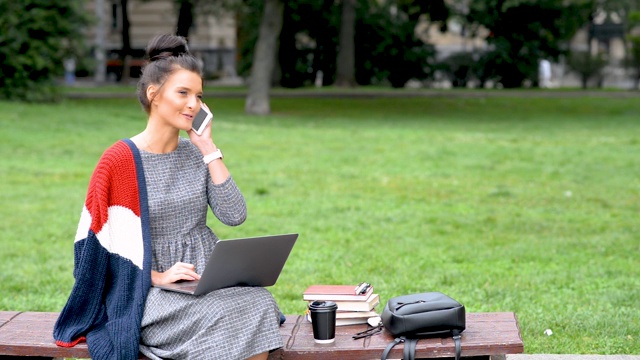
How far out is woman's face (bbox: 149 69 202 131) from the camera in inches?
175

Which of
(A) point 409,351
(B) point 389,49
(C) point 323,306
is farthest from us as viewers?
(B) point 389,49

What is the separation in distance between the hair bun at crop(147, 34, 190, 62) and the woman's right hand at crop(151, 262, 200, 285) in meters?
0.87

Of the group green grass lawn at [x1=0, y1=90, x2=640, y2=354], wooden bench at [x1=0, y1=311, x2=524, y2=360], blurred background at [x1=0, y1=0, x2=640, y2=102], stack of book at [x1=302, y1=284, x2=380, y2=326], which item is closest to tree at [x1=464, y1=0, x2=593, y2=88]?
blurred background at [x1=0, y1=0, x2=640, y2=102]

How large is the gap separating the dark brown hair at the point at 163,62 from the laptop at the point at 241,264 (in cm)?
79

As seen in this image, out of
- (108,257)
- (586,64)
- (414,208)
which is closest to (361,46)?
(586,64)

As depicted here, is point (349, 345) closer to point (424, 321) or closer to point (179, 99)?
point (424, 321)

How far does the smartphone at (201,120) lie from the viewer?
4.48 metres

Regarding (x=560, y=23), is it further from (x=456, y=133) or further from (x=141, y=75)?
(x=141, y=75)

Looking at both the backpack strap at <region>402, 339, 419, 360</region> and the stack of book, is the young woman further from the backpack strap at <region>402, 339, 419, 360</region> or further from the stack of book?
the backpack strap at <region>402, 339, 419, 360</region>

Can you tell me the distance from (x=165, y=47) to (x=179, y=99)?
23 centimetres

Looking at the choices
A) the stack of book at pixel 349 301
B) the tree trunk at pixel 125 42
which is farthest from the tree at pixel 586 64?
the stack of book at pixel 349 301

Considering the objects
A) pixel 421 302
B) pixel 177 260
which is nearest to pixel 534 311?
pixel 421 302

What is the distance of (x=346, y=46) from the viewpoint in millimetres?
37375

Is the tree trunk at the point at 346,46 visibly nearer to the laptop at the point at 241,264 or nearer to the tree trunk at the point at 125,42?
the tree trunk at the point at 125,42
